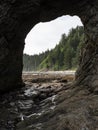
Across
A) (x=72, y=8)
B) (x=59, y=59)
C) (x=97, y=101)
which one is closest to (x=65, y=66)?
(x=59, y=59)

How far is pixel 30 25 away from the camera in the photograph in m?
26.3

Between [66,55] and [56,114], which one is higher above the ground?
[66,55]

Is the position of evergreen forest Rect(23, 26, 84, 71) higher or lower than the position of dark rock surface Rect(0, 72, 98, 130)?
higher

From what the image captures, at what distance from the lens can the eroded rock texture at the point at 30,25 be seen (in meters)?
21.5

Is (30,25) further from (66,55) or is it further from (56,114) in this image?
(66,55)

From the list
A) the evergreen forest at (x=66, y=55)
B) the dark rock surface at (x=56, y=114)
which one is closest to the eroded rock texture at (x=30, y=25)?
the dark rock surface at (x=56, y=114)

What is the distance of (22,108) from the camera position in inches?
842

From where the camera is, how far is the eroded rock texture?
70.7 ft

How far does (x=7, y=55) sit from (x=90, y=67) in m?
7.84

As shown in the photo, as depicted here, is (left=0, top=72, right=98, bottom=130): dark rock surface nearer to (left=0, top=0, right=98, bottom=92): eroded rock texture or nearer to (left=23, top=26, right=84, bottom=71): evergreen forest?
(left=0, top=0, right=98, bottom=92): eroded rock texture

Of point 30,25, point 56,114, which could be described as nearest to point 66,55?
point 30,25

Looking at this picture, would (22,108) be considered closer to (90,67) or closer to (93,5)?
(90,67)

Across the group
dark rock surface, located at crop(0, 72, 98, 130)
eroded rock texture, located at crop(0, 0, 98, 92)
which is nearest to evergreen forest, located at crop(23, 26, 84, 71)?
eroded rock texture, located at crop(0, 0, 98, 92)

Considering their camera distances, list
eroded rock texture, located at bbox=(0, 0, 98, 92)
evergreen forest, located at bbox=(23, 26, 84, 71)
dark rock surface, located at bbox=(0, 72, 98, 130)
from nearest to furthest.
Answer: dark rock surface, located at bbox=(0, 72, 98, 130) < eroded rock texture, located at bbox=(0, 0, 98, 92) < evergreen forest, located at bbox=(23, 26, 84, 71)
